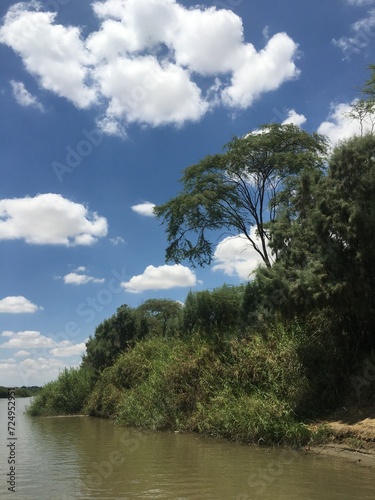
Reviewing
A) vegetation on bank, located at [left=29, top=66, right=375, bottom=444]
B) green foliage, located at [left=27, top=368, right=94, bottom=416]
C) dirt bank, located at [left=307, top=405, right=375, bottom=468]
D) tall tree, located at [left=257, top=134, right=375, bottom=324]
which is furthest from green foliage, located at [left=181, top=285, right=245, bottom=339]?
green foliage, located at [left=27, top=368, right=94, bottom=416]

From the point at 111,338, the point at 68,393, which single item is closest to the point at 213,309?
the point at 111,338

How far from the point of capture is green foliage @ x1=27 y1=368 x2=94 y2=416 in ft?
99.0

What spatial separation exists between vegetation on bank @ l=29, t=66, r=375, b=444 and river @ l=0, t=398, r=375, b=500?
5.02 feet

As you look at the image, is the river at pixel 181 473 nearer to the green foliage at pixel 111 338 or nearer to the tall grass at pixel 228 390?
the tall grass at pixel 228 390

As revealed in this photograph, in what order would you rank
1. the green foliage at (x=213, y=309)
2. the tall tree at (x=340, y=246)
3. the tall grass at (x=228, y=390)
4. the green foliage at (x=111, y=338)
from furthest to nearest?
the green foliage at (x=111, y=338), the green foliage at (x=213, y=309), the tall grass at (x=228, y=390), the tall tree at (x=340, y=246)

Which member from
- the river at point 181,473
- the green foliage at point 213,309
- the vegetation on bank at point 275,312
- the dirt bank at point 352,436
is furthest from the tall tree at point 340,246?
the green foliage at point 213,309

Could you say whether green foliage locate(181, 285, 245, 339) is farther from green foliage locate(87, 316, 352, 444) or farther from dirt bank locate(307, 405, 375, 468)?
dirt bank locate(307, 405, 375, 468)

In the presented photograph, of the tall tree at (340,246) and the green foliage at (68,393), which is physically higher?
the tall tree at (340,246)

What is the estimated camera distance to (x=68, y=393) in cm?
3052

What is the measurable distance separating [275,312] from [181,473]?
745 cm

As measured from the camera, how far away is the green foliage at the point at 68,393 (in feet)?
99.0

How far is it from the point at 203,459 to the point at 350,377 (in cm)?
495

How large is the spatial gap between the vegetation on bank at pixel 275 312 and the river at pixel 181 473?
1.53 metres

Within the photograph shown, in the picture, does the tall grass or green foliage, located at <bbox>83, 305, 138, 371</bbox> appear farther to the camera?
green foliage, located at <bbox>83, 305, 138, 371</bbox>
